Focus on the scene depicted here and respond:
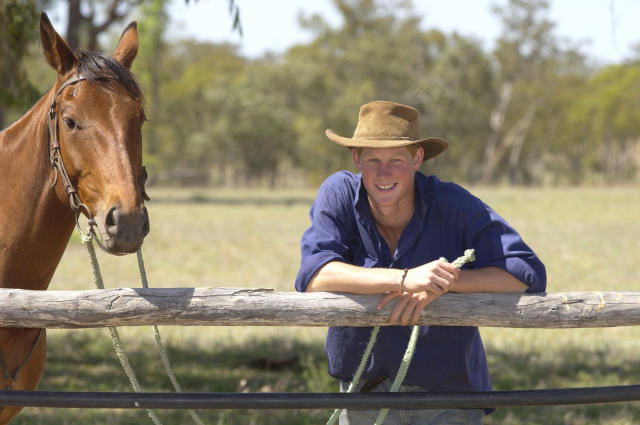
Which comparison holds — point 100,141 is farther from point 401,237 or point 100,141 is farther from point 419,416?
point 419,416

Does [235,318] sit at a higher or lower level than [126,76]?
lower

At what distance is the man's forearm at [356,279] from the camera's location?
2934 mm

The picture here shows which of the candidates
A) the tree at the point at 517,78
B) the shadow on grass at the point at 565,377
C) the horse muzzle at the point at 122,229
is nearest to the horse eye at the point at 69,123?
the horse muzzle at the point at 122,229

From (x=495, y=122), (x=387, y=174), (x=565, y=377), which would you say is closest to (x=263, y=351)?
(x=565, y=377)

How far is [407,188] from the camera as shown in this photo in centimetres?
341

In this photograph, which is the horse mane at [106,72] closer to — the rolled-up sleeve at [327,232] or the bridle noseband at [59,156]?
the bridle noseband at [59,156]

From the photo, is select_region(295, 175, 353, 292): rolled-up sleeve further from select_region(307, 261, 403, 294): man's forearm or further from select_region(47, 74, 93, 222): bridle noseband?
select_region(47, 74, 93, 222): bridle noseband

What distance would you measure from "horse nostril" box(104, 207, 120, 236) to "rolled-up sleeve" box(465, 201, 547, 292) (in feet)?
5.17

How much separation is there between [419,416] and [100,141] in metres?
1.91

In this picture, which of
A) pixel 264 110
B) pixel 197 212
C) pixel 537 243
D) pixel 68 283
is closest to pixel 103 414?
pixel 68 283

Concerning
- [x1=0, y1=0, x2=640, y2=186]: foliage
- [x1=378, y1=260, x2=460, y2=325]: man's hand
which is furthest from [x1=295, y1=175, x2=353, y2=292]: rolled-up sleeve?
[x1=0, y1=0, x2=640, y2=186]: foliage

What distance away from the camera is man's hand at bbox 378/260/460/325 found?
2883 mm

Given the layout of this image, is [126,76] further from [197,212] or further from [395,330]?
[197,212]

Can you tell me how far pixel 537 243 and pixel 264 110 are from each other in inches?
1417
